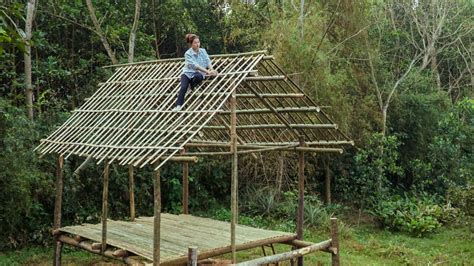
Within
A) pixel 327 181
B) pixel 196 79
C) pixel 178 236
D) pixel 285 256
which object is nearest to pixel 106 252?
pixel 178 236

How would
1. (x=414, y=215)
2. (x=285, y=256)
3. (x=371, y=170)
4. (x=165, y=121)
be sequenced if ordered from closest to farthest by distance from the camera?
(x=165, y=121), (x=285, y=256), (x=414, y=215), (x=371, y=170)

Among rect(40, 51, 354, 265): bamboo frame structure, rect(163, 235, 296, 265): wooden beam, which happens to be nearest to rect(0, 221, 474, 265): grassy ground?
rect(40, 51, 354, 265): bamboo frame structure

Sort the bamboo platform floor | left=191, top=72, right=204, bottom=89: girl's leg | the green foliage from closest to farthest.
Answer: the bamboo platform floor
left=191, top=72, right=204, bottom=89: girl's leg
the green foliage

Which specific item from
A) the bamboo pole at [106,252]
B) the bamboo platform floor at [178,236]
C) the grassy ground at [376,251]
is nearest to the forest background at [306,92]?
the grassy ground at [376,251]

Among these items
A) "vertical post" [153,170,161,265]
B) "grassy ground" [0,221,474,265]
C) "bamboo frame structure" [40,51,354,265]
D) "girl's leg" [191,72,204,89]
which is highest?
"girl's leg" [191,72,204,89]

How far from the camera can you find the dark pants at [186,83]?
5430mm

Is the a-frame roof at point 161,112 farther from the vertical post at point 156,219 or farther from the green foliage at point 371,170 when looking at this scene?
the green foliage at point 371,170

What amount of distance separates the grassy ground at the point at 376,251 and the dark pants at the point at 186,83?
3728 mm

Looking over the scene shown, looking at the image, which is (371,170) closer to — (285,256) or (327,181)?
(327,181)

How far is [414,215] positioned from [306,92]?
3537mm

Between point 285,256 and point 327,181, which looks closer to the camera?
point 285,256

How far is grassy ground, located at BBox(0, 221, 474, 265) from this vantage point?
789 centimetres

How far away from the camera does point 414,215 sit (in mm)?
10586

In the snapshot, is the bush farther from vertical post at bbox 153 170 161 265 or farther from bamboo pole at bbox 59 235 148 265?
vertical post at bbox 153 170 161 265
